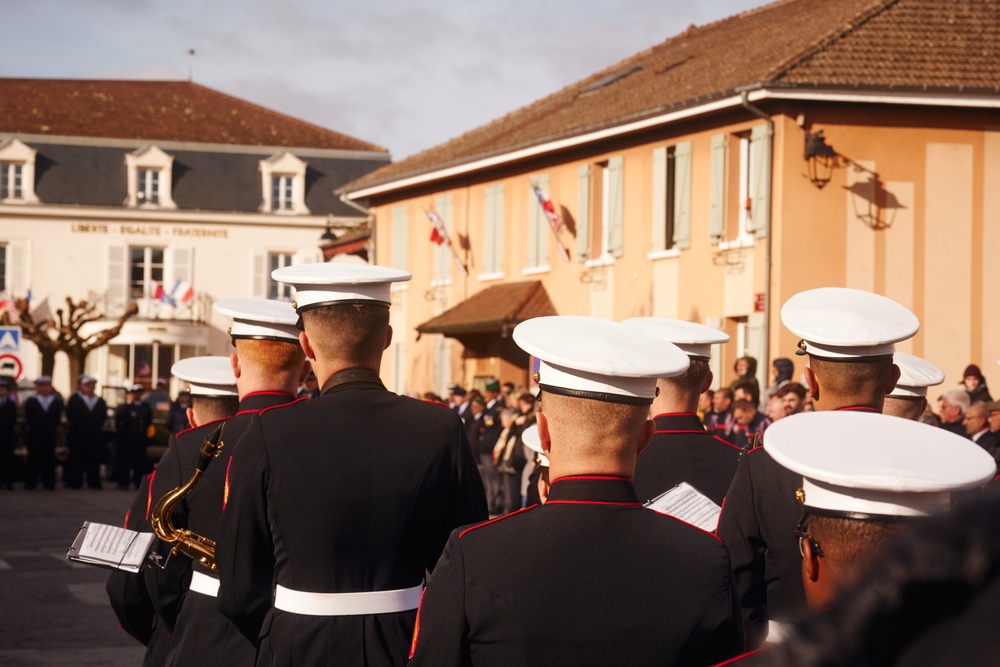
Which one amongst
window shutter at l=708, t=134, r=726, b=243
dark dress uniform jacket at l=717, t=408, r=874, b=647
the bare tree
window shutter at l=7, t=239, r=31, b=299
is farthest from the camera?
window shutter at l=7, t=239, r=31, b=299

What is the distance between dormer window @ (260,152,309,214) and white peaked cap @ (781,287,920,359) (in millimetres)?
59562

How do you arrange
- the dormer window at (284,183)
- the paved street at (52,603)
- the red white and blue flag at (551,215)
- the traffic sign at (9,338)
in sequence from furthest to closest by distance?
1. the dormer window at (284,183)
2. the red white and blue flag at (551,215)
3. the traffic sign at (9,338)
4. the paved street at (52,603)


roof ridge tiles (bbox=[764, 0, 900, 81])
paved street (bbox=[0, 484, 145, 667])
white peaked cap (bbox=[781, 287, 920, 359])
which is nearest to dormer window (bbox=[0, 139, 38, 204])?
paved street (bbox=[0, 484, 145, 667])

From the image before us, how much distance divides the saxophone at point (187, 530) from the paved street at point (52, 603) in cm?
554

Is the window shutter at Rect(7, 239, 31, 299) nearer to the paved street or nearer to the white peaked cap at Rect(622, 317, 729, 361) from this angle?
the paved street

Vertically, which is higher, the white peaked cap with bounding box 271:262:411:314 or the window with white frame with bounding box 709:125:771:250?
the window with white frame with bounding box 709:125:771:250

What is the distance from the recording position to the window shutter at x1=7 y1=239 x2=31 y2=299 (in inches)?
2340

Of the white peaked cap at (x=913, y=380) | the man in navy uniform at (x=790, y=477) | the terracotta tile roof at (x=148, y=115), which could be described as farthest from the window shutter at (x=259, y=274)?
the man in navy uniform at (x=790, y=477)

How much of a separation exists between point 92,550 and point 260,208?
5883cm

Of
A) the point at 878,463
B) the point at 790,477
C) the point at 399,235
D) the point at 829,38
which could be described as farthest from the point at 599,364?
the point at 399,235

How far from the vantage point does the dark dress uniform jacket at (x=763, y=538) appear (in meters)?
4.21

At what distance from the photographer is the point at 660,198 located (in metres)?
27.8

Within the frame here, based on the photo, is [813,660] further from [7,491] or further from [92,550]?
[7,491]

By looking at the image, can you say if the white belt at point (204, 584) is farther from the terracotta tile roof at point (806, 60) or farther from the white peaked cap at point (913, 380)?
the terracotta tile roof at point (806, 60)
